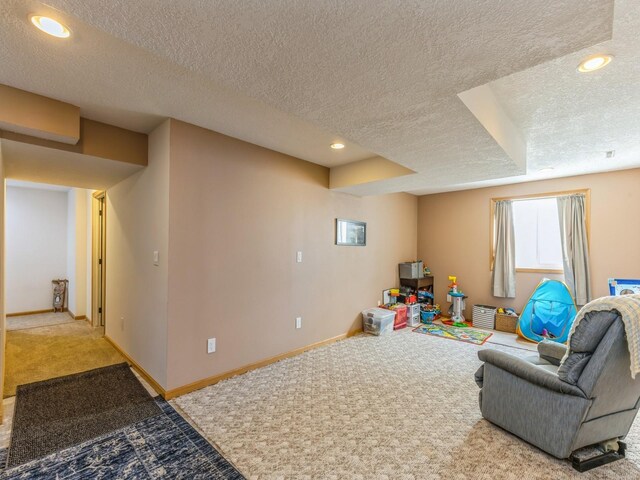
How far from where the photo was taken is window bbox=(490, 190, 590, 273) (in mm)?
4691

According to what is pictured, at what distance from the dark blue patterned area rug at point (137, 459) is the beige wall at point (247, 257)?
57 centimetres

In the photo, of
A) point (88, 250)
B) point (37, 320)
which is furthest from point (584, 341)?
point (37, 320)

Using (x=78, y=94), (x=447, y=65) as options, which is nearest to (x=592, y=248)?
(x=447, y=65)

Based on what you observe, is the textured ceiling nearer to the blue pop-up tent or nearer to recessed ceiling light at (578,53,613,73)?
recessed ceiling light at (578,53,613,73)

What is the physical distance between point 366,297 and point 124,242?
11.1 ft

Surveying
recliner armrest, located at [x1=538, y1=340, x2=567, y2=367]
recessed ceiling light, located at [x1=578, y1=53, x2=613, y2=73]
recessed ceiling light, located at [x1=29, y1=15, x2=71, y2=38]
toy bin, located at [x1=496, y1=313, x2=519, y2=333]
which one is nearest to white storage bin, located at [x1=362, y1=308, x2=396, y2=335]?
toy bin, located at [x1=496, y1=313, x2=519, y2=333]

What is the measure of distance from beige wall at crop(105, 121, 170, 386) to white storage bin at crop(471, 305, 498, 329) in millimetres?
4710

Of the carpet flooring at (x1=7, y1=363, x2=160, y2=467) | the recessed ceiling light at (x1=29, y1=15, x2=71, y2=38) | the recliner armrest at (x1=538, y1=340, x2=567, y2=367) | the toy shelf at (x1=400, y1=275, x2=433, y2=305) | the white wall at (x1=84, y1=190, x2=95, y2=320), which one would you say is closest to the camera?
the recessed ceiling light at (x1=29, y1=15, x2=71, y2=38)

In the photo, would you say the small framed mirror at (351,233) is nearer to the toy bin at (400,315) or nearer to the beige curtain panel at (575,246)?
the toy bin at (400,315)

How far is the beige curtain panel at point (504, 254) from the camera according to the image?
4996 mm

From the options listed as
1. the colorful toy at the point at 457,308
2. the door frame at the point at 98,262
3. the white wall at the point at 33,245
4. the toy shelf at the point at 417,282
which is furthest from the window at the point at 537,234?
the white wall at the point at 33,245

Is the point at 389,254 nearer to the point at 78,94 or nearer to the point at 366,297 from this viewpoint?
the point at 366,297

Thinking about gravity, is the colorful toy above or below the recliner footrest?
above

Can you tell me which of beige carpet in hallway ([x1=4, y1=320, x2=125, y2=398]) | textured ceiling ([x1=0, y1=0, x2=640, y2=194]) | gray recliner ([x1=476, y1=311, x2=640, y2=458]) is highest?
textured ceiling ([x1=0, y1=0, x2=640, y2=194])
